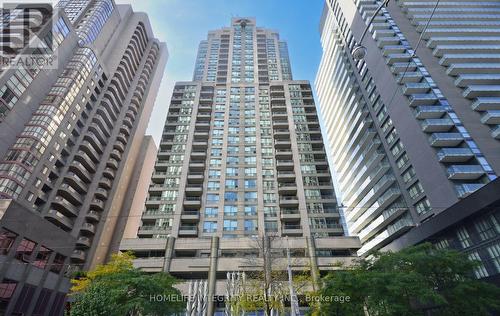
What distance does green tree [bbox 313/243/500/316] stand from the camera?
58.9ft

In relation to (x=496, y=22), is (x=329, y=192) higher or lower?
lower

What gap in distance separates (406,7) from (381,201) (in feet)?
155

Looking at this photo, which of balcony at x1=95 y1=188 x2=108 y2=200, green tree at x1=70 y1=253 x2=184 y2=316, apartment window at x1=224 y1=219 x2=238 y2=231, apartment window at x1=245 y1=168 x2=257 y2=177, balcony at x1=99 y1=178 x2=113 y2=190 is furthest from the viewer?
balcony at x1=99 y1=178 x2=113 y2=190

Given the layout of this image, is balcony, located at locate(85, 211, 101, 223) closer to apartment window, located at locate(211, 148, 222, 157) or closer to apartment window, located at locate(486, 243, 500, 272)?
apartment window, located at locate(211, 148, 222, 157)

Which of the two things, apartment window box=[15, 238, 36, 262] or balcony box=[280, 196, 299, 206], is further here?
balcony box=[280, 196, 299, 206]

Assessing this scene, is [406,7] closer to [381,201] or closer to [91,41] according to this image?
[381,201]

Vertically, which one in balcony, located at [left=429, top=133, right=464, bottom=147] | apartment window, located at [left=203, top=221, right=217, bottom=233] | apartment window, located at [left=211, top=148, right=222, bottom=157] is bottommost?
apartment window, located at [left=203, top=221, right=217, bottom=233]

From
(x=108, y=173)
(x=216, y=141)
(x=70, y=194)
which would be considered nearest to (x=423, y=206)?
(x=216, y=141)

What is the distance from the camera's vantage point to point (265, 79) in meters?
78.8

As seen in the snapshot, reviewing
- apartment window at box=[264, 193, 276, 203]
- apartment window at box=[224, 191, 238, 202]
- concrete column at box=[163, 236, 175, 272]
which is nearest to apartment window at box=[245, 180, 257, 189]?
apartment window at box=[224, 191, 238, 202]

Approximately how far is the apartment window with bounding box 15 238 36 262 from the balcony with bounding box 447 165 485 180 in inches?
2316

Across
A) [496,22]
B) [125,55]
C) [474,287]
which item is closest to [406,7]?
[496,22]

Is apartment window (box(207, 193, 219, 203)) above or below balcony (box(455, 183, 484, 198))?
above

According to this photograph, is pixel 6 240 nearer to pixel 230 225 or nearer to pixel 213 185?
pixel 230 225
